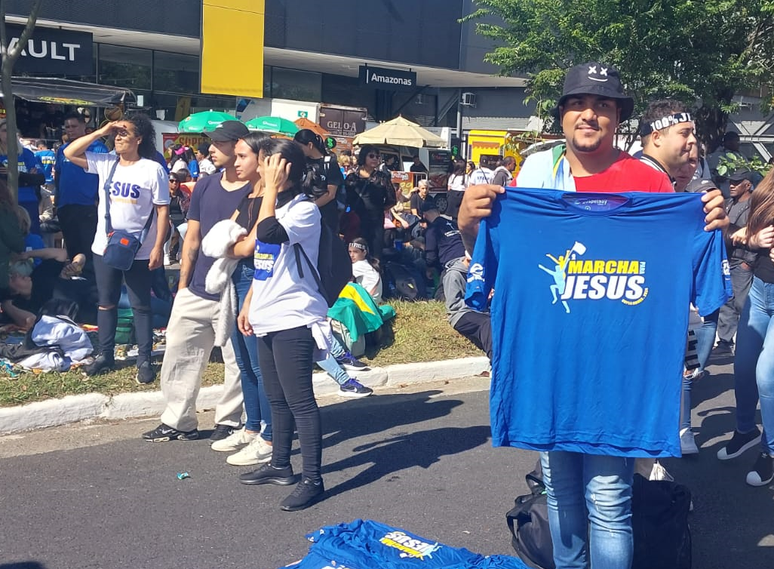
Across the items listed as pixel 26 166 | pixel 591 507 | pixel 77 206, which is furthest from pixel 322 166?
pixel 591 507

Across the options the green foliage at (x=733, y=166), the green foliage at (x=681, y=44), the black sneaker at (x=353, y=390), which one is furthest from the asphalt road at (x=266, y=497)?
the green foliage at (x=681, y=44)

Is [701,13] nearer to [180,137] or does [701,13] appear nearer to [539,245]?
[180,137]

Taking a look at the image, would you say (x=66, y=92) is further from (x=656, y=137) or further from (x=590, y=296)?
(x=590, y=296)

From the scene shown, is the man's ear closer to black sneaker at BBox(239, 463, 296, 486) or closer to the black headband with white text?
the black headband with white text

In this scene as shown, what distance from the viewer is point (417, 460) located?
565cm

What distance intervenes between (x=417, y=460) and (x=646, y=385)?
268 cm

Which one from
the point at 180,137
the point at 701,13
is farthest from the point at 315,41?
the point at 701,13

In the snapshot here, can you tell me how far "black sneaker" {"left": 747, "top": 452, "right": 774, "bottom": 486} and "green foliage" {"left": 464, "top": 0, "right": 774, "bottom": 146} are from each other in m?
9.38

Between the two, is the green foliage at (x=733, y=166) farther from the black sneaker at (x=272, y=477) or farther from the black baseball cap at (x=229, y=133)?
the black sneaker at (x=272, y=477)

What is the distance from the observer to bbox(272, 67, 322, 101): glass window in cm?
2756

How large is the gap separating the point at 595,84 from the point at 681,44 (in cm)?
1180

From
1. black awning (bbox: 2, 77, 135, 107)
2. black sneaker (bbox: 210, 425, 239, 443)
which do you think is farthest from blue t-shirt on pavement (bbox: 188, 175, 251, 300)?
black awning (bbox: 2, 77, 135, 107)

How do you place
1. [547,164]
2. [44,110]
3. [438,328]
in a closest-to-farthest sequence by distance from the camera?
[547,164] → [438,328] → [44,110]

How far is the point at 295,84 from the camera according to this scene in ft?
92.0
